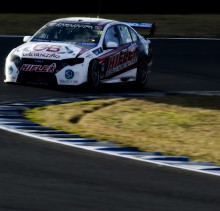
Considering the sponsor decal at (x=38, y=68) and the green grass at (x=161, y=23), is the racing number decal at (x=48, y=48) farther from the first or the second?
the green grass at (x=161, y=23)

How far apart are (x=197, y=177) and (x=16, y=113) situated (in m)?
4.61

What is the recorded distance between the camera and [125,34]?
58.4 feet

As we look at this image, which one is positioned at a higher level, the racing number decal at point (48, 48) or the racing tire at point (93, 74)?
the racing number decal at point (48, 48)

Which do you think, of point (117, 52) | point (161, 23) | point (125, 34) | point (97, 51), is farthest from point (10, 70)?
point (161, 23)

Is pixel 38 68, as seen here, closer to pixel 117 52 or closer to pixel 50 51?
pixel 50 51

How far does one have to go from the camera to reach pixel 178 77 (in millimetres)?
19562

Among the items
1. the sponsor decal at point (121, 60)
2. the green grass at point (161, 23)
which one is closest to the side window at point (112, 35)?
→ the sponsor decal at point (121, 60)

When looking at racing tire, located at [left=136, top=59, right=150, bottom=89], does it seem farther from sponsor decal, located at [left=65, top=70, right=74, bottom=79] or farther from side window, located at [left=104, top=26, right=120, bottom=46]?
sponsor decal, located at [left=65, top=70, right=74, bottom=79]

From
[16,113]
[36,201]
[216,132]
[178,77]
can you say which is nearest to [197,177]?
[36,201]

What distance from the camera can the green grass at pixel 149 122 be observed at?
1152 centimetres

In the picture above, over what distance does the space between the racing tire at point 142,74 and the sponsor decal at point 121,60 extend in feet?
0.91

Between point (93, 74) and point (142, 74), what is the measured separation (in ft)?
5.97

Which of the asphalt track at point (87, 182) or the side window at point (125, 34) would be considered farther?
the side window at point (125, 34)
